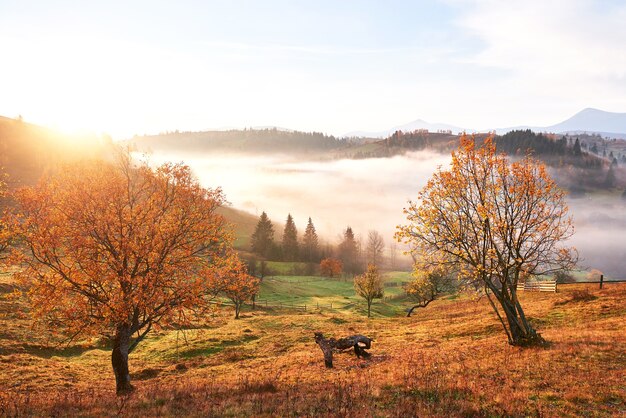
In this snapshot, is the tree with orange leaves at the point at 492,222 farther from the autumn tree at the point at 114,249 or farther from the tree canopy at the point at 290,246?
the tree canopy at the point at 290,246

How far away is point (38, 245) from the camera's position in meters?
20.4

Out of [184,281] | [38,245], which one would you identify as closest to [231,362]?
[184,281]

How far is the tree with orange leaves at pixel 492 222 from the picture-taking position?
25000 mm

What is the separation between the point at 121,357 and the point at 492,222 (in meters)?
26.1

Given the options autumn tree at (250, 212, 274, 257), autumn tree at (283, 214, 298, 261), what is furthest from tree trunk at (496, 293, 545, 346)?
autumn tree at (283, 214, 298, 261)

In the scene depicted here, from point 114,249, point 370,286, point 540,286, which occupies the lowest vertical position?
point 370,286

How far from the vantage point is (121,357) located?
23.1 metres

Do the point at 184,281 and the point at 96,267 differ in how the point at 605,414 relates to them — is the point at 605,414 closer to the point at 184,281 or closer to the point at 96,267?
the point at 184,281

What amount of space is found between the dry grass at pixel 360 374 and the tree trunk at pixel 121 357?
113 cm

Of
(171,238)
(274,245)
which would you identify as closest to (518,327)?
(171,238)

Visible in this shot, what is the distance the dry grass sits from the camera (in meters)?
14.8

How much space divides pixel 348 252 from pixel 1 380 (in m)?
177

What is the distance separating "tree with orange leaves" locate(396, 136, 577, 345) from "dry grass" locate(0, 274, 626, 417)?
16.8ft

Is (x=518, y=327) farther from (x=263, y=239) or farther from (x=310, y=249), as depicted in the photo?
(x=310, y=249)
